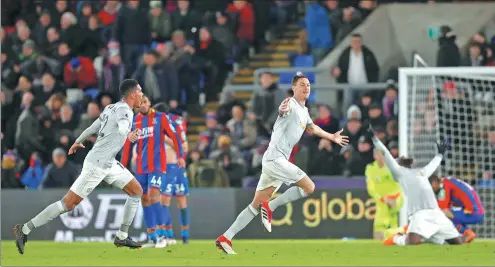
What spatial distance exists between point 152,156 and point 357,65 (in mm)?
8169

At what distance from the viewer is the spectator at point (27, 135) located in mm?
28469

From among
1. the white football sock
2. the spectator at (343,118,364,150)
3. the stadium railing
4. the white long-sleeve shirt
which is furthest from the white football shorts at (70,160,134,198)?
the stadium railing

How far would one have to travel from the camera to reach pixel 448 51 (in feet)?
90.6

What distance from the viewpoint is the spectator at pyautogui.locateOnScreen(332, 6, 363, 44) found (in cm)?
2990

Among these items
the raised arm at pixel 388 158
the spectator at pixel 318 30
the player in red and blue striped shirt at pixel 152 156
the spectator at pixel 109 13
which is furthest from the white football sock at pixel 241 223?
the spectator at pixel 109 13

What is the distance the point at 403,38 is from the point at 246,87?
3.79m

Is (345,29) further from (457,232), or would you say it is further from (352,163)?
(457,232)

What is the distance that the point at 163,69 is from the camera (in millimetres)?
29234

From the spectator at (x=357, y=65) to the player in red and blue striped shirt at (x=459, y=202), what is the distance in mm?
5575

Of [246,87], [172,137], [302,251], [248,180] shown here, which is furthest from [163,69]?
[302,251]

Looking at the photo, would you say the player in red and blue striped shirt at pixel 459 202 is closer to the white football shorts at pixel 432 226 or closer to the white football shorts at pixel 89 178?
the white football shorts at pixel 432 226

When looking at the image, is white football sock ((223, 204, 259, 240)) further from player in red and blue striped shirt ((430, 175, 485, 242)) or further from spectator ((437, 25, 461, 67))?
spectator ((437, 25, 461, 67))

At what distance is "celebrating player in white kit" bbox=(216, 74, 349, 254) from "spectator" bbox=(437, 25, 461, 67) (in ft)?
32.4

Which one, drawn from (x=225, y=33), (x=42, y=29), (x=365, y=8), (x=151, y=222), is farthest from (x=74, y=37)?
(x=151, y=222)
